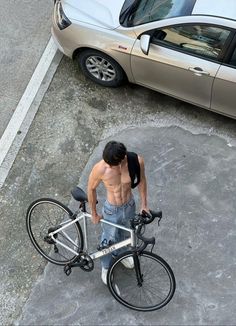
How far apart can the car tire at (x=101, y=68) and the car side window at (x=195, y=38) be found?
74 cm

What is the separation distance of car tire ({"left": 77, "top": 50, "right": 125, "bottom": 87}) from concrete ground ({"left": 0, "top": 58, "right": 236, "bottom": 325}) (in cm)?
14

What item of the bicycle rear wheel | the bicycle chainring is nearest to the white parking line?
the bicycle rear wheel

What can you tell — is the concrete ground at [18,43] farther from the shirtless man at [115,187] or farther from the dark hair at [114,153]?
the dark hair at [114,153]

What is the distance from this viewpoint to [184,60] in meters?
6.73

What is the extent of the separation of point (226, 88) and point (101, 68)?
5.66 feet

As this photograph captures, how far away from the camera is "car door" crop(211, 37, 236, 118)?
655 cm

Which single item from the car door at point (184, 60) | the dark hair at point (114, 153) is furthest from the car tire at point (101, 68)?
the dark hair at point (114, 153)

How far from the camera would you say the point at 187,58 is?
6.72m

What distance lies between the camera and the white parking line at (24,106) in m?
7.05

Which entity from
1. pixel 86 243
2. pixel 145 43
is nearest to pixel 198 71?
pixel 145 43

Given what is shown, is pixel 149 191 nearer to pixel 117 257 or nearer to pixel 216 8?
pixel 117 257

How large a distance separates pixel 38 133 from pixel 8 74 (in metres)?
1.10

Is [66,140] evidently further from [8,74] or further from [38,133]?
[8,74]

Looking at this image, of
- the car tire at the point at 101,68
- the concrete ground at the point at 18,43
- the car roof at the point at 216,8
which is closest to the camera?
the car roof at the point at 216,8
